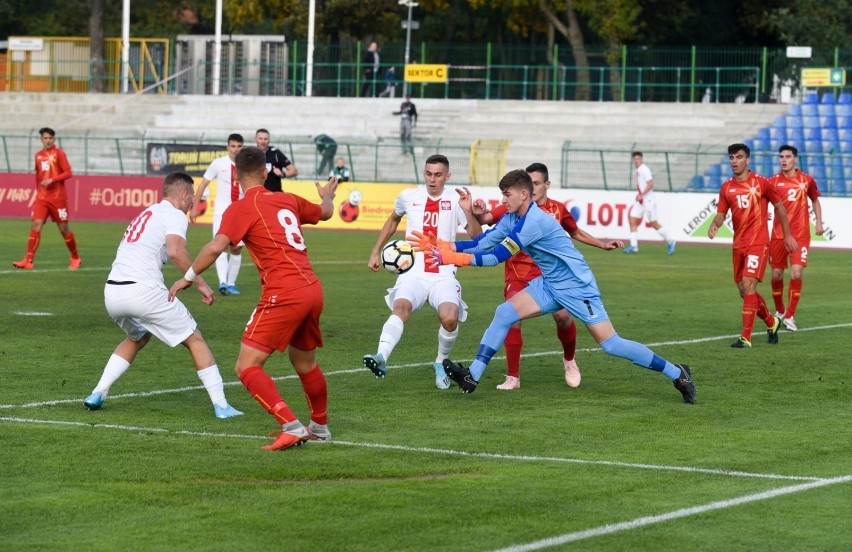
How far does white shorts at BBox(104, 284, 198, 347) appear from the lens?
1038 cm

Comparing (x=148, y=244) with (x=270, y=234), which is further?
(x=148, y=244)

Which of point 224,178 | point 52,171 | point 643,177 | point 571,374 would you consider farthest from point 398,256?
point 643,177

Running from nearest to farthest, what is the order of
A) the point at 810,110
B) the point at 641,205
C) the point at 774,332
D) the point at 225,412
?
1. the point at 225,412
2. the point at 774,332
3. the point at 641,205
4. the point at 810,110

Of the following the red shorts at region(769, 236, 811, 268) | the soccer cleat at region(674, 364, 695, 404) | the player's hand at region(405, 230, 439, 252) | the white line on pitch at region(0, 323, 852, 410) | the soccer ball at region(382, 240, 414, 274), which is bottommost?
the white line on pitch at region(0, 323, 852, 410)

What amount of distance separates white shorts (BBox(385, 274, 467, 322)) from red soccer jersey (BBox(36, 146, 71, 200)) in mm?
12186

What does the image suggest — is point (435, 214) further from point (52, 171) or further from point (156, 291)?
point (52, 171)

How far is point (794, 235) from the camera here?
1778cm

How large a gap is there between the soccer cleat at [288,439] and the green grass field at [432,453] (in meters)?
0.12

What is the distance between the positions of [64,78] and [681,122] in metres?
23.8

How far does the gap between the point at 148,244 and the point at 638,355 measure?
380 cm

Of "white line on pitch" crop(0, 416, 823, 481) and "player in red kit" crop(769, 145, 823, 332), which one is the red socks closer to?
"white line on pitch" crop(0, 416, 823, 481)

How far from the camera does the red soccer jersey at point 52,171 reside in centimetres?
2305

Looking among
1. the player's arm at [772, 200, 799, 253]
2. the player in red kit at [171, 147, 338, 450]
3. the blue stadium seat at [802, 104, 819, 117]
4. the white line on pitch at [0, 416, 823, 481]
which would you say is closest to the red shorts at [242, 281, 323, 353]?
the player in red kit at [171, 147, 338, 450]

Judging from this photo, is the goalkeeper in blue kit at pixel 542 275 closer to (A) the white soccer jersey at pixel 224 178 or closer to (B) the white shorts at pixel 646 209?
(A) the white soccer jersey at pixel 224 178
